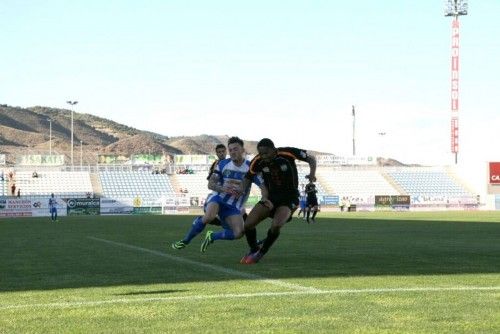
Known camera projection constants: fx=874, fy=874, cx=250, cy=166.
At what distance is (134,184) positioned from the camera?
81250 mm

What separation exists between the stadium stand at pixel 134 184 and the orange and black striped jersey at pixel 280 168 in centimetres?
6358

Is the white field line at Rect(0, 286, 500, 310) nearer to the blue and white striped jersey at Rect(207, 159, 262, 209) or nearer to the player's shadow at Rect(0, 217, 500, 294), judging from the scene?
the player's shadow at Rect(0, 217, 500, 294)

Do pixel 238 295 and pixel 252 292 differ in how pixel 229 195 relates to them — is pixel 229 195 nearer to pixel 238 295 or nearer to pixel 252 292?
pixel 252 292

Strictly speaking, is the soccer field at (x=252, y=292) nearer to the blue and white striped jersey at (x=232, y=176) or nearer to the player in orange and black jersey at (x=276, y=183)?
the player in orange and black jersey at (x=276, y=183)

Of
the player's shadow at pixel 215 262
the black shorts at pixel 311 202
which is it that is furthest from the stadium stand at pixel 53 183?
the player's shadow at pixel 215 262

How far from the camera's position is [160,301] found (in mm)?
8344

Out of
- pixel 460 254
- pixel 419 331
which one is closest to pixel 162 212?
pixel 460 254

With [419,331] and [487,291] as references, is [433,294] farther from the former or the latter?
[419,331]

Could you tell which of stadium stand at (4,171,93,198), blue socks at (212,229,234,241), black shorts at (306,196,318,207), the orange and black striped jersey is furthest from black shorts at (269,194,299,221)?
stadium stand at (4,171,93,198)

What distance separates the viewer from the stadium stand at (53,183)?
78.4m

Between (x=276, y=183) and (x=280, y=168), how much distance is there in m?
0.27

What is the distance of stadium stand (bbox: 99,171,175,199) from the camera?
256ft

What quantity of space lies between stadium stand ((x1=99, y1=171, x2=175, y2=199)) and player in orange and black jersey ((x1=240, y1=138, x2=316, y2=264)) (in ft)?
208

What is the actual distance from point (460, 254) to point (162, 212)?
168 ft
